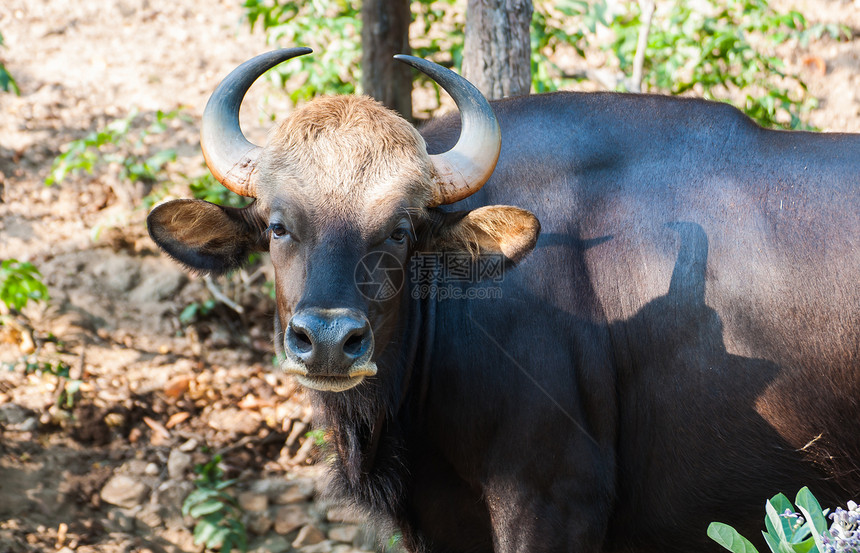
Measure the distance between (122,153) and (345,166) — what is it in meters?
4.67

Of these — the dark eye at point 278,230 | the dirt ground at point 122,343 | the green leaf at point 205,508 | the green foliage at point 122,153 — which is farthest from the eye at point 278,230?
the green foliage at point 122,153

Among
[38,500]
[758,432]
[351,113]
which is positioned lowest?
[38,500]

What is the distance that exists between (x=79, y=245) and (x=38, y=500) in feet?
7.69

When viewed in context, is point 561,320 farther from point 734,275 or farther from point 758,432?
point 758,432

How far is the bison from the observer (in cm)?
345

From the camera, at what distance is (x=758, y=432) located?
3631mm

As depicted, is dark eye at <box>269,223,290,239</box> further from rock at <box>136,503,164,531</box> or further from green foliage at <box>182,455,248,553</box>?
rock at <box>136,503,164,531</box>

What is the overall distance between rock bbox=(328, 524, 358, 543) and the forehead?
2.98 metres

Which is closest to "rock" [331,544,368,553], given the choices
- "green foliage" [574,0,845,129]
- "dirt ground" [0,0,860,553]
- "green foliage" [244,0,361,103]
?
"dirt ground" [0,0,860,553]

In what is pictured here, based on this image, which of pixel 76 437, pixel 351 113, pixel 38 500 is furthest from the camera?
pixel 76 437

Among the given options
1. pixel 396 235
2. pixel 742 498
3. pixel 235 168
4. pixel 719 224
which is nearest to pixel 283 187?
pixel 235 168

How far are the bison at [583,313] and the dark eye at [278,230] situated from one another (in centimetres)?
1

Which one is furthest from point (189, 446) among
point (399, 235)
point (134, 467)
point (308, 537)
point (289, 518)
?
point (399, 235)

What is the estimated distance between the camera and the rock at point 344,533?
548cm
